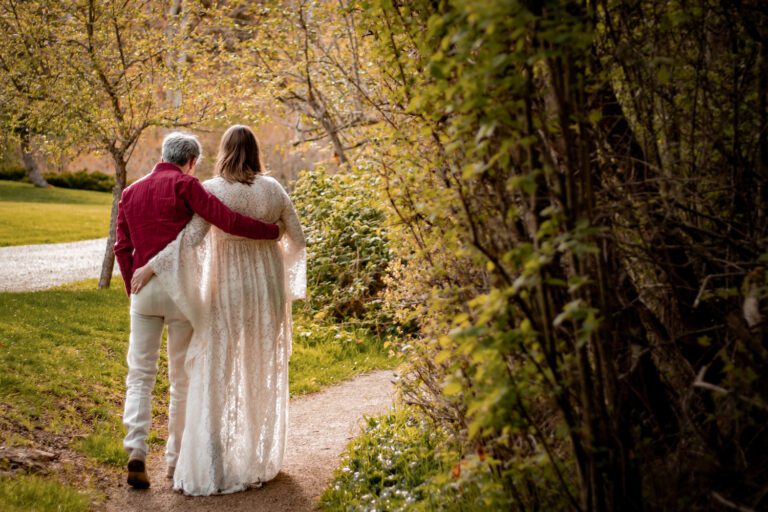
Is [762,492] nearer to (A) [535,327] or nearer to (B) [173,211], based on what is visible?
(A) [535,327]

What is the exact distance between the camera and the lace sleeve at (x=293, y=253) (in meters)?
5.41

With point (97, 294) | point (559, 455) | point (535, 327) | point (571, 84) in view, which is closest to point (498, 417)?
point (535, 327)

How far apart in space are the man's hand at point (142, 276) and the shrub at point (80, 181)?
38.8 m

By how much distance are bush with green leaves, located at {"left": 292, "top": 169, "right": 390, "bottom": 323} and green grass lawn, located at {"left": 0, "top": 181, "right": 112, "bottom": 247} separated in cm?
1307

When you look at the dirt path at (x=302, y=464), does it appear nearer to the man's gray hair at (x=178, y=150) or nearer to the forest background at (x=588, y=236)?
the forest background at (x=588, y=236)

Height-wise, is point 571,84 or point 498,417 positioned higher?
point 571,84

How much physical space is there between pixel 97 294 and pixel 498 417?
1029 centimetres

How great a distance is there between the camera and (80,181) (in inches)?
1660

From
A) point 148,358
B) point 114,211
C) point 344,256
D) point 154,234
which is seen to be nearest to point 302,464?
point 148,358

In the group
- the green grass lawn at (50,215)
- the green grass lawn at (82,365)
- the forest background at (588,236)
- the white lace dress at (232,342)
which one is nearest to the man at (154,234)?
the white lace dress at (232,342)

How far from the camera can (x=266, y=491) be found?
510cm

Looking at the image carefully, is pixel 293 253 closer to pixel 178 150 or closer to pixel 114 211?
pixel 178 150

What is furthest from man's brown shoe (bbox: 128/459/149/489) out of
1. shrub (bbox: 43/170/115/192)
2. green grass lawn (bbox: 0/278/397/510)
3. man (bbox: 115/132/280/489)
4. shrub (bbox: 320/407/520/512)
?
shrub (bbox: 43/170/115/192)

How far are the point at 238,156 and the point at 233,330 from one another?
3.80ft
